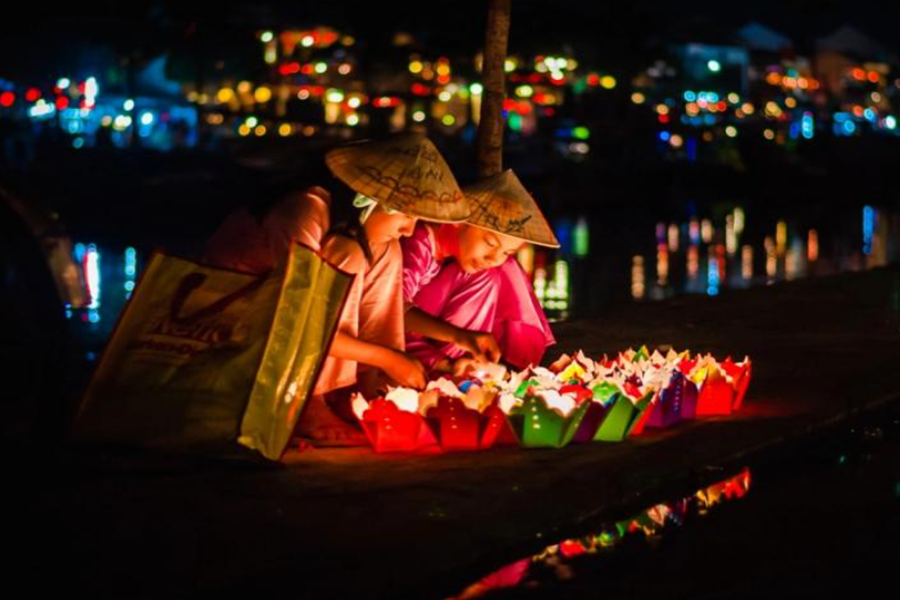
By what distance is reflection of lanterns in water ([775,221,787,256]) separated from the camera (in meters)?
26.0

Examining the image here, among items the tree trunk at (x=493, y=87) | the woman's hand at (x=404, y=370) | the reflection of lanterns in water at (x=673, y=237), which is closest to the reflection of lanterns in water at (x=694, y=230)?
the reflection of lanterns in water at (x=673, y=237)

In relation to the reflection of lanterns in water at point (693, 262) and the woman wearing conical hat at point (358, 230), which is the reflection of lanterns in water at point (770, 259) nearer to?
the reflection of lanterns in water at point (693, 262)

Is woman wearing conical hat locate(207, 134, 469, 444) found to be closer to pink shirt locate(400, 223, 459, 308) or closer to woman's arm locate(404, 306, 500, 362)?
woman's arm locate(404, 306, 500, 362)

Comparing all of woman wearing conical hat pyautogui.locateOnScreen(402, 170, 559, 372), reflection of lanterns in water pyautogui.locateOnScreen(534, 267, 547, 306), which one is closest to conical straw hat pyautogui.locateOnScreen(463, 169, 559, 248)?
woman wearing conical hat pyautogui.locateOnScreen(402, 170, 559, 372)

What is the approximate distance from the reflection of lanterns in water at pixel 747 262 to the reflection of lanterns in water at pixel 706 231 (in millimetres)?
1964

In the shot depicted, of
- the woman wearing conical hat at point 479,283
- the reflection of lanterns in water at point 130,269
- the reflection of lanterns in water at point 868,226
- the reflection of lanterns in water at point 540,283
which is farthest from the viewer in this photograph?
the reflection of lanterns in water at point 868,226

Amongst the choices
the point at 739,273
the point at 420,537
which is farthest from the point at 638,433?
the point at 739,273

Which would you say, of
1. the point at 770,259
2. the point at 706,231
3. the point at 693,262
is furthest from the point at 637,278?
the point at 706,231

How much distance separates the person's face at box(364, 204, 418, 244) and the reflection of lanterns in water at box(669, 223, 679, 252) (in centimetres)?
1949

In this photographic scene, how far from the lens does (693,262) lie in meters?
22.8

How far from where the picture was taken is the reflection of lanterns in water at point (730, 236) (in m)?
26.0

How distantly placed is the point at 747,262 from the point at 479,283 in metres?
15.7

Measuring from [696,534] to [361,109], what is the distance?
38.6 m

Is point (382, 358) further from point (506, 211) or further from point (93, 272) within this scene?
point (93, 272)
